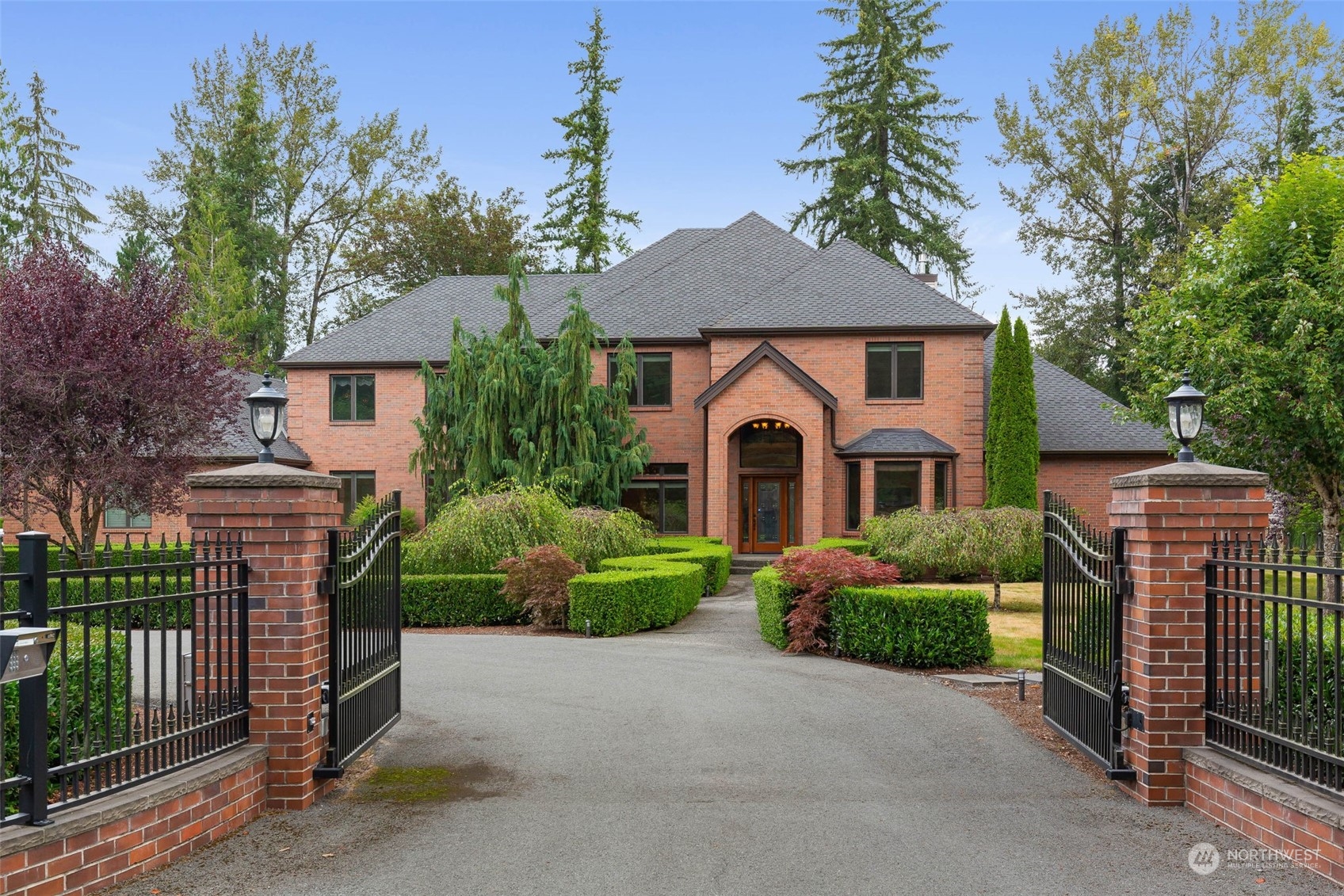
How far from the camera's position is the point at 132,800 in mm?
4480

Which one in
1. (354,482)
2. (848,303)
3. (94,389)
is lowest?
(354,482)

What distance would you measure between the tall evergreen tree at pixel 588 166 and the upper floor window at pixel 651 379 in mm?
16081

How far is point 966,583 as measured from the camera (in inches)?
773

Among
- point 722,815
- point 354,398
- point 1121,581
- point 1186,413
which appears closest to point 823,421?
point 354,398

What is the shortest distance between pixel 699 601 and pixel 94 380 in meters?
11.4

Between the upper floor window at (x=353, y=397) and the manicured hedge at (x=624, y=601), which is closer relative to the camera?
the manicured hedge at (x=624, y=601)

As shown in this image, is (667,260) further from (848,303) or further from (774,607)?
(774,607)

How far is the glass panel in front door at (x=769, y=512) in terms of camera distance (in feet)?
82.3

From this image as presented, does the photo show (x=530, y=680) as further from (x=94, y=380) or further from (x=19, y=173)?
(x=19, y=173)

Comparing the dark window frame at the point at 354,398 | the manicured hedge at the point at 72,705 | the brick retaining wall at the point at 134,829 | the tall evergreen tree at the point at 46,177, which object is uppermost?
the tall evergreen tree at the point at 46,177

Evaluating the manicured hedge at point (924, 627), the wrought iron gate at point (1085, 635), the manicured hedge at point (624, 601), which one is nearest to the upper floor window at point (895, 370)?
the manicured hedge at point (624, 601)

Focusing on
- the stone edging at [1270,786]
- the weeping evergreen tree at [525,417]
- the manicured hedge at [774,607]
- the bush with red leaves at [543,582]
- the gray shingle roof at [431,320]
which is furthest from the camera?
the gray shingle roof at [431,320]

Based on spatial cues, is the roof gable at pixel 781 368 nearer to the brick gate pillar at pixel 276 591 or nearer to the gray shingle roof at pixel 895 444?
the gray shingle roof at pixel 895 444

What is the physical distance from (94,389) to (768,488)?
15.4 meters
